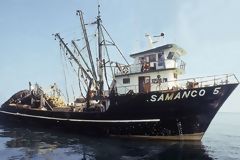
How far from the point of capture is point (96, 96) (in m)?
25.2

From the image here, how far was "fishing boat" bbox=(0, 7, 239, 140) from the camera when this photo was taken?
20.3 meters

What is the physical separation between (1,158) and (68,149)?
163 inches

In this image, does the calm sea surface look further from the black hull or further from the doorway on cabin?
the doorway on cabin

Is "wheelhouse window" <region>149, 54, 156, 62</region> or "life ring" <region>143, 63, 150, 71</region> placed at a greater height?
"wheelhouse window" <region>149, 54, 156, 62</region>

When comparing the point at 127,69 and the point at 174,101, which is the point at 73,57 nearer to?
the point at 127,69

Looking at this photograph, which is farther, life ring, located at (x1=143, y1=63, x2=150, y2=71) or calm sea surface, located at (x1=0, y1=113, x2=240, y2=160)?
life ring, located at (x1=143, y1=63, x2=150, y2=71)

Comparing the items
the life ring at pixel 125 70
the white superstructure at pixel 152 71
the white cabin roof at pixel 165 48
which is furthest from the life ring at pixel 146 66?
the life ring at pixel 125 70

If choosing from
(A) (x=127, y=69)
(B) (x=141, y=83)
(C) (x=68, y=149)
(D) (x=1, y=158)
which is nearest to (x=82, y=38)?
(A) (x=127, y=69)

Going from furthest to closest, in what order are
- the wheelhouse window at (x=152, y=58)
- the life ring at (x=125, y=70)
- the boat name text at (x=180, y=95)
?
the life ring at (x=125, y=70) → the wheelhouse window at (x=152, y=58) → the boat name text at (x=180, y=95)

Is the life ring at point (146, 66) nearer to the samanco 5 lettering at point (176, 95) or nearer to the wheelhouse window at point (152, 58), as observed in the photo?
the wheelhouse window at point (152, 58)

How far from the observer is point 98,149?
59.2ft

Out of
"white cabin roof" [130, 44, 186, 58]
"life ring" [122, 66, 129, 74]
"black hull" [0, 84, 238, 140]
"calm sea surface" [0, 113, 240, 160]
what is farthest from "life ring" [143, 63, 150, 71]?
"calm sea surface" [0, 113, 240, 160]

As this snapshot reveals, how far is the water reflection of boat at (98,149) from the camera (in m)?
16.2

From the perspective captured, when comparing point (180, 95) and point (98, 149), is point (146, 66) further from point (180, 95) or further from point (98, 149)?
point (98, 149)
